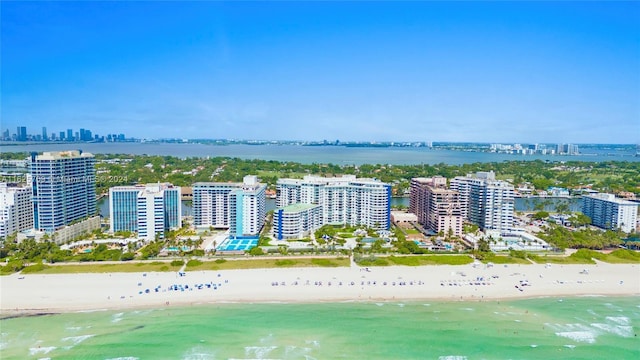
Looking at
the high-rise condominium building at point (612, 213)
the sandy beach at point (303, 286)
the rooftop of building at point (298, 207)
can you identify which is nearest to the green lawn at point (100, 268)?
the sandy beach at point (303, 286)

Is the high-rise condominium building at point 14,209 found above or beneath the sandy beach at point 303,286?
above

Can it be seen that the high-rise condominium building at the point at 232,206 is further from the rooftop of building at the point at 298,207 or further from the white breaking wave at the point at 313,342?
the white breaking wave at the point at 313,342

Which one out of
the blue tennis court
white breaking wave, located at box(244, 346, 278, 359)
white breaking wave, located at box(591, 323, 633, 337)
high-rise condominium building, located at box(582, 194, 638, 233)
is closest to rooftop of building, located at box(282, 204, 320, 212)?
the blue tennis court

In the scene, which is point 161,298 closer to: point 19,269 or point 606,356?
point 19,269

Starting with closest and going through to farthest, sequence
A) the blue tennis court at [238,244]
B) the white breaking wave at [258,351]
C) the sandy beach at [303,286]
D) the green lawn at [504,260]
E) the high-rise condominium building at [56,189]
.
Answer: the white breaking wave at [258,351] → the sandy beach at [303,286] → the green lawn at [504,260] → the blue tennis court at [238,244] → the high-rise condominium building at [56,189]

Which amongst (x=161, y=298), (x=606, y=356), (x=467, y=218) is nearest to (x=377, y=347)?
(x=606, y=356)

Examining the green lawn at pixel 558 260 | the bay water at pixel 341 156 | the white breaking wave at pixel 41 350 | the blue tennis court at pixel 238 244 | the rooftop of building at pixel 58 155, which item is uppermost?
the rooftop of building at pixel 58 155
